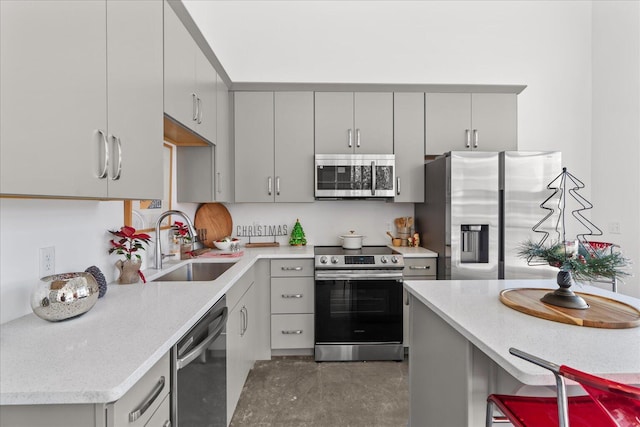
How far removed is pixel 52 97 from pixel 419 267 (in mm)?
2582

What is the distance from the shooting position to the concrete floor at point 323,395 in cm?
194

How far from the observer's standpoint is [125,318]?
112 centimetres

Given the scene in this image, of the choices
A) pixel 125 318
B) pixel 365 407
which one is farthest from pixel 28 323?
pixel 365 407

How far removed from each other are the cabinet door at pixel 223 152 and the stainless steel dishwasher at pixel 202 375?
1.32m

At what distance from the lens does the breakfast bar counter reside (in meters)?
0.81

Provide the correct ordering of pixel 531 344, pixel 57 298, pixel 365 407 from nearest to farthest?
pixel 531 344 → pixel 57 298 → pixel 365 407

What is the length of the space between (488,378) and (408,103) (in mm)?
2503

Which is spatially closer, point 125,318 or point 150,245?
point 125,318

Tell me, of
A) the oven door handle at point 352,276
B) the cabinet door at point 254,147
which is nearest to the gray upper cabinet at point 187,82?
the cabinet door at point 254,147

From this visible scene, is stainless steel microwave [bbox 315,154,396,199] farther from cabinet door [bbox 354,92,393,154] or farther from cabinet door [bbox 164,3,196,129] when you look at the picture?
cabinet door [bbox 164,3,196,129]

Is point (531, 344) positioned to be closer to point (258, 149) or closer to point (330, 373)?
point (330, 373)

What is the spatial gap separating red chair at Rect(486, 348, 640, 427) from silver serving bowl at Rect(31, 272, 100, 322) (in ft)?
4.53

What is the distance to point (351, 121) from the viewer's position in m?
2.95

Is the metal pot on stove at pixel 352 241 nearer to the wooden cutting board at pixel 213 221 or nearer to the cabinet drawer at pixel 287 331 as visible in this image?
the cabinet drawer at pixel 287 331
